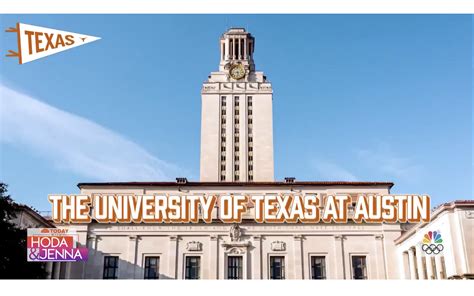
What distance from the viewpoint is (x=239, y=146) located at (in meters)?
Answer: 87.6

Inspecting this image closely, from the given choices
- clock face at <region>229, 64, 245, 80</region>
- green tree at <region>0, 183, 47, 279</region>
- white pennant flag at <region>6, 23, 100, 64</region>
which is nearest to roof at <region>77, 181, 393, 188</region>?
green tree at <region>0, 183, 47, 279</region>

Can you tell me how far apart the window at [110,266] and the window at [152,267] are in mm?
2993

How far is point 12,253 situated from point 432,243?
29086 mm

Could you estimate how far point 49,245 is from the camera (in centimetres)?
2903

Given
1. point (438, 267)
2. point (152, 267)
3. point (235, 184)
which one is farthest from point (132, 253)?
point (438, 267)

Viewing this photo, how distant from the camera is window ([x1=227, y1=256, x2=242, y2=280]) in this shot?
4872 centimetres

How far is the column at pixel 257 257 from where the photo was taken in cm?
4850

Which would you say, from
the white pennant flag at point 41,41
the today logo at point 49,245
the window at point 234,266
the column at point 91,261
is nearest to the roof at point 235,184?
the column at point 91,261

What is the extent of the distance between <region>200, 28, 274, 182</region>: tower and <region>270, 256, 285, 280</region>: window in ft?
115

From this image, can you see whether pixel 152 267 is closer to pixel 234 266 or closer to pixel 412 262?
pixel 234 266
